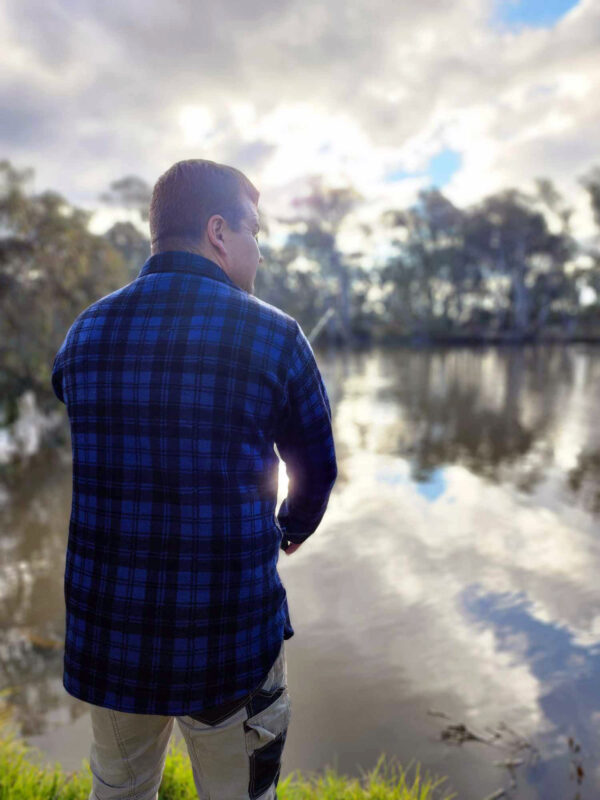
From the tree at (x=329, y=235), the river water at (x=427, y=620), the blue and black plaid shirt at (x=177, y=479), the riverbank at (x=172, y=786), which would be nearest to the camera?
the blue and black plaid shirt at (x=177, y=479)

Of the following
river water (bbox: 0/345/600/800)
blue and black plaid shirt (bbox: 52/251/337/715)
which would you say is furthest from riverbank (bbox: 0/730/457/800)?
blue and black plaid shirt (bbox: 52/251/337/715)

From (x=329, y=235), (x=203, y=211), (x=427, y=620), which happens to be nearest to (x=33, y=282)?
(x=427, y=620)

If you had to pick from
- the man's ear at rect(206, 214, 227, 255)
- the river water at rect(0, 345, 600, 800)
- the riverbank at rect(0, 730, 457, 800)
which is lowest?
the river water at rect(0, 345, 600, 800)

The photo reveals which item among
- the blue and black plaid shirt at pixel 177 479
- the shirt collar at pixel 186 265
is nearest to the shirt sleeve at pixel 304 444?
the blue and black plaid shirt at pixel 177 479

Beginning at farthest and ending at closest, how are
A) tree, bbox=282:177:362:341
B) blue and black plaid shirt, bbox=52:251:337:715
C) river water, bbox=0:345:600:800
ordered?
tree, bbox=282:177:362:341, river water, bbox=0:345:600:800, blue and black plaid shirt, bbox=52:251:337:715

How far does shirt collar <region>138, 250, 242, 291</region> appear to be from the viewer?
3.79ft

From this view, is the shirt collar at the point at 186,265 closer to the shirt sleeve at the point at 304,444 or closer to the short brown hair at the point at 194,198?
the short brown hair at the point at 194,198

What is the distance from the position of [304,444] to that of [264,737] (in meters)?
0.60

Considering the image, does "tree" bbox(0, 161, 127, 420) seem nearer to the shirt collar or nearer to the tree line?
the shirt collar

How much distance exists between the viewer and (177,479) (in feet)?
3.56

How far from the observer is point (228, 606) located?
113 centimetres

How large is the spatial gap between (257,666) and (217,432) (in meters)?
0.48

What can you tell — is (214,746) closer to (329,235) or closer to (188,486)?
(188,486)

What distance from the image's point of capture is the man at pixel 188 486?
1088 mm
